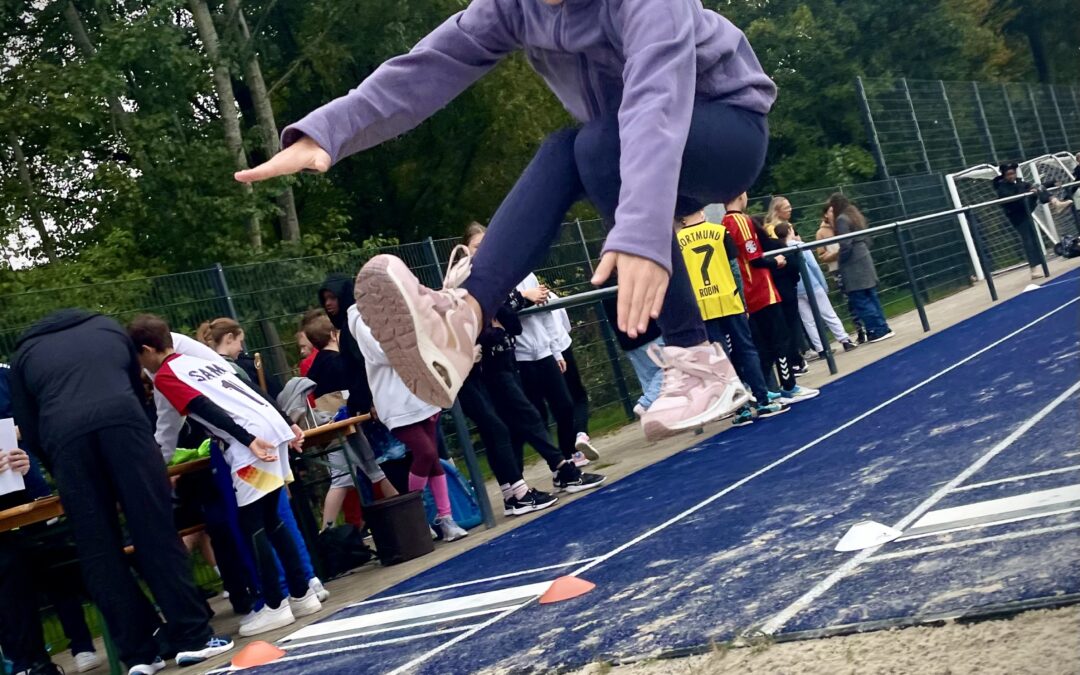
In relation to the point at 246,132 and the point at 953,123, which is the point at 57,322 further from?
the point at 953,123

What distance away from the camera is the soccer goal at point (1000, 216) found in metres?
18.5

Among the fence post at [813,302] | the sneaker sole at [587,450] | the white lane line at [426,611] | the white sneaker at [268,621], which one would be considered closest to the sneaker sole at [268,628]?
the white sneaker at [268,621]

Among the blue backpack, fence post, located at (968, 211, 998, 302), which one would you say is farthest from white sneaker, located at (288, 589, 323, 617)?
fence post, located at (968, 211, 998, 302)

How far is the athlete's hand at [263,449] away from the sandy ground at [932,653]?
11.4ft

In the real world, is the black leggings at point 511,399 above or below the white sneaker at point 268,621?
above

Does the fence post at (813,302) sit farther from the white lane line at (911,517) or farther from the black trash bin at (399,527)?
the white lane line at (911,517)

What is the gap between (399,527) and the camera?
8.04 m

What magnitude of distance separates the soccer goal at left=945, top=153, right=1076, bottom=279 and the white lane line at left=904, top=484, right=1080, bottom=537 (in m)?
11.9

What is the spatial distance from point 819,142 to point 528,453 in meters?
23.6

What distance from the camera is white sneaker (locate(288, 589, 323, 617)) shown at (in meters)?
7.11

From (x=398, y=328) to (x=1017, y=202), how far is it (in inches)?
618

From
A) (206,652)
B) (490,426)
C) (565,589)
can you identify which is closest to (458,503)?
(490,426)

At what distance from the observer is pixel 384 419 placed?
7879 millimetres

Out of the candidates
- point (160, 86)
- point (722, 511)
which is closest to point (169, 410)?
point (722, 511)
